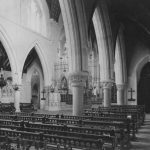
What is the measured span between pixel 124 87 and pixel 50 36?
12.6m

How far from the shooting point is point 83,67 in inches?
529

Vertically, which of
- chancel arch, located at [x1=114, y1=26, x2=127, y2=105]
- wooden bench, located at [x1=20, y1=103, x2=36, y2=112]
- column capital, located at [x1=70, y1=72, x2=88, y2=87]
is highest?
chancel arch, located at [x1=114, y1=26, x2=127, y2=105]

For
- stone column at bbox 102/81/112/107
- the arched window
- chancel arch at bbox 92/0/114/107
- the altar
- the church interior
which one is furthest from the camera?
the altar

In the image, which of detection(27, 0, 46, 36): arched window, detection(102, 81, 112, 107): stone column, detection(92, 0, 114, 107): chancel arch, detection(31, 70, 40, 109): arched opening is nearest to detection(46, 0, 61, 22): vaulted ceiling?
Result: detection(27, 0, 46, 36): arched window

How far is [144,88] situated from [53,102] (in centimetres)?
1096

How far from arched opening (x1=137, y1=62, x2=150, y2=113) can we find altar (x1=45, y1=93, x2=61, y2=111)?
32.5ft

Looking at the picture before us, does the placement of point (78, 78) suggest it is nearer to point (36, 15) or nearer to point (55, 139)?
point (55, 139)

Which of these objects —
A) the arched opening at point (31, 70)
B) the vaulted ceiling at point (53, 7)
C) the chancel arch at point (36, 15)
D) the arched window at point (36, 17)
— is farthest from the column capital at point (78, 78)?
the arched opening at point (31, 70)

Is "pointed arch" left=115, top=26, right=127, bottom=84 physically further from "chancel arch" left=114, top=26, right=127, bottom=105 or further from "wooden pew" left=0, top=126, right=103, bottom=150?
"wooden pew" left=0, top=126, right=103, bottom=150

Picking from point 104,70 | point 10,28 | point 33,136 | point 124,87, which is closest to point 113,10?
point 104,70

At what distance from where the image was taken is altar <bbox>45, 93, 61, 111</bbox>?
29.5 meters

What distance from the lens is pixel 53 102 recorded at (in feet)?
97.7

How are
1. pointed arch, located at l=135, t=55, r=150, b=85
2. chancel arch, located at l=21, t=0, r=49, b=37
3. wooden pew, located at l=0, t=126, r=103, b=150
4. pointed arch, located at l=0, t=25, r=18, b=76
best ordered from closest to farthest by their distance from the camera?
wooden pew, located at l=0, t=126, r=103, b=150
pointed arch, located at l=0, t=25, r=18, b=76
pointed arch, located at l=135, t=55, r=150, b=85
chancel arch, located at l=21, t=0, r=49, b=37

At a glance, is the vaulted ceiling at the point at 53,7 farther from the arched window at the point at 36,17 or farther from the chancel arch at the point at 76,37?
the chancel arch at the point at 76,37
